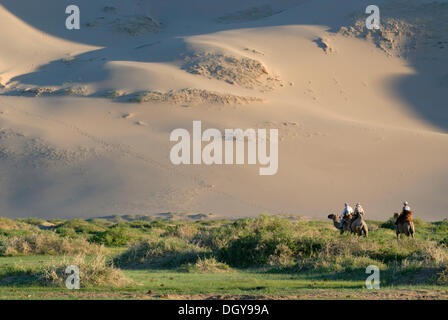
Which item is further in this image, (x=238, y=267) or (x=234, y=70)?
(x=234, y=70)

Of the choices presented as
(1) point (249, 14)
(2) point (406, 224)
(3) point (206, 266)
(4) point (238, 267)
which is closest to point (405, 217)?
(2) point (406, 224)

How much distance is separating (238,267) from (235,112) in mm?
40065

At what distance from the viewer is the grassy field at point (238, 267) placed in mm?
10547

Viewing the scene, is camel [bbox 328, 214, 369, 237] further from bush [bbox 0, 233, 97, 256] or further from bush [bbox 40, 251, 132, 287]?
bush [bbox 40, 251, 132, 287]

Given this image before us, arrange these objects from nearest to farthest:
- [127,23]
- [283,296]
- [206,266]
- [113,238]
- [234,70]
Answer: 1. [283,296]
2. [206,266]
3. [113,238]
4. [234,70]
5. [127,23]

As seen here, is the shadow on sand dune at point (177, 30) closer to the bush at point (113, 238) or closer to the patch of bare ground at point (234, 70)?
the patch of bare ground at point (234, 70)

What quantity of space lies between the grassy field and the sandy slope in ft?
78.1

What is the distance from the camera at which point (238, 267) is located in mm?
15352

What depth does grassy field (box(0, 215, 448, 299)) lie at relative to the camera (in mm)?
10547

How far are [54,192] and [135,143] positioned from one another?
26.1 ft

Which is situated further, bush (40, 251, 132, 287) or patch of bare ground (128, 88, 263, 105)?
patch of bare ground (128, 88, 263, 105)

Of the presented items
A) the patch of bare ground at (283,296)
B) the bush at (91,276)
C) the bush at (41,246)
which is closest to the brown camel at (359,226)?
the bush at (41,246)

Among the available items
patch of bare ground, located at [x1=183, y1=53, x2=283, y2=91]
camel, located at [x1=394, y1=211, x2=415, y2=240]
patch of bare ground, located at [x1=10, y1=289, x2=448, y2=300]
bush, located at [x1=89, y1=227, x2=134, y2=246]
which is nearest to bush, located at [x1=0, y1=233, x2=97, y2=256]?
bush, located at [x1=89, y1=227, x2=134, y2=246]

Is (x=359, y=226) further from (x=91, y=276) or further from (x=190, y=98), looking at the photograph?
(x=190, y=98)
